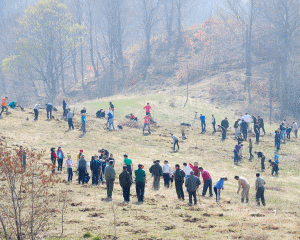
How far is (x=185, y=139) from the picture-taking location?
101 feet

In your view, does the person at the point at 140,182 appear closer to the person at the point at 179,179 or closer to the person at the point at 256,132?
the person at the point at 179,179

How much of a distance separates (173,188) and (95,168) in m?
4.01

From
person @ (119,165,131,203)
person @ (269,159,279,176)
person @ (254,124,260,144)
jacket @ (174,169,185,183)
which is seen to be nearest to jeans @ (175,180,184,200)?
jacket @ (174,169,185,183)

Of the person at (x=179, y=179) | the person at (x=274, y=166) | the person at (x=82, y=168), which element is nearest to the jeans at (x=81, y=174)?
the person at (x=82, y=168)

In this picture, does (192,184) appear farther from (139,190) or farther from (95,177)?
(95,177)

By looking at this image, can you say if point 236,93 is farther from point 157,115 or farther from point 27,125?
point 27,125

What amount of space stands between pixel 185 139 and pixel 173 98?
15057mm

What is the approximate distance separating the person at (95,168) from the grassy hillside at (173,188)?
68 cm

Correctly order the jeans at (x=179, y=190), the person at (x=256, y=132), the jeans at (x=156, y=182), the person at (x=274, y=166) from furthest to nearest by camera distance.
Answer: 1. the person at (x=256, y=132)
2. the person at (x=274, y=166)
3. the jeans at (x=156, y=182)
4. the jeans at (x=179, y=190)

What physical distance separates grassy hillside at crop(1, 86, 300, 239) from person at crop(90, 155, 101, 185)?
685mm

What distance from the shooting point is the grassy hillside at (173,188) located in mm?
11258

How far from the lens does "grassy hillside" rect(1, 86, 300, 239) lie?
11258 mm

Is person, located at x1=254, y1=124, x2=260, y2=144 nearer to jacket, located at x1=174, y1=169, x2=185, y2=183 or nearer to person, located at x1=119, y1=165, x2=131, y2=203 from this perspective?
jacket, located at x1=174, y1=169, x2=185, y2=183

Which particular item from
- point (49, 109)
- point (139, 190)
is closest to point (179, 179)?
point (139, 190)
